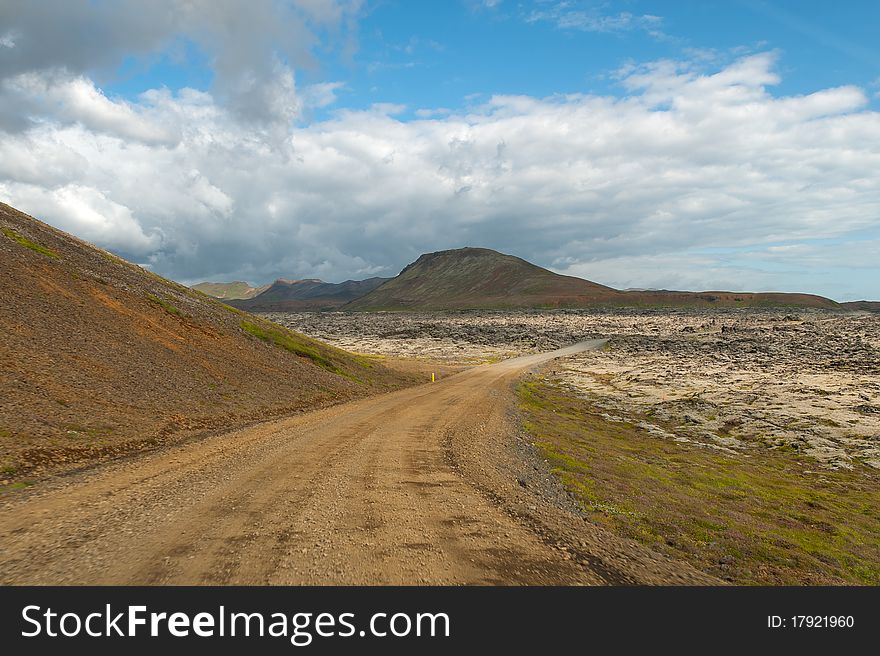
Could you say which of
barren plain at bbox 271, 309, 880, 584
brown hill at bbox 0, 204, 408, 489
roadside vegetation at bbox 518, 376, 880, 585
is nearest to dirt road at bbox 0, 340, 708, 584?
roadside vegetation at bbox 518, 376, 880, 585

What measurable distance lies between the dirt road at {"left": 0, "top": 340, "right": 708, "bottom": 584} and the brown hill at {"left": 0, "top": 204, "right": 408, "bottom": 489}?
348 cm

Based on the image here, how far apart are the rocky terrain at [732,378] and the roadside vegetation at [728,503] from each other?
354 cm

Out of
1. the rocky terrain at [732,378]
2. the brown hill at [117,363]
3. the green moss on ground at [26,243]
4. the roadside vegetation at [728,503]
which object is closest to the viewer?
the roadside vegetation at [728,503]

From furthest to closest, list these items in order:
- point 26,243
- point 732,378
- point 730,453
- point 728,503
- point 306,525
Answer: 1. point 732,378
2. point 26,243
3. point 730,453
4. point 728,503
5. point 306,525

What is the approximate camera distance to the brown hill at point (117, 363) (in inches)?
762

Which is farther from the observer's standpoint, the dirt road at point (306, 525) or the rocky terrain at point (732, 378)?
the rocky terrain at point (732, 378)

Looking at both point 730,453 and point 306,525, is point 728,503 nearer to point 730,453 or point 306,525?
point 730,453

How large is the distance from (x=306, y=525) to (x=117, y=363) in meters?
22.8

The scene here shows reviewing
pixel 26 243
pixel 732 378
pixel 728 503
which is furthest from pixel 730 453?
pixel 26 243

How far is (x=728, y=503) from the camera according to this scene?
58.6 ft

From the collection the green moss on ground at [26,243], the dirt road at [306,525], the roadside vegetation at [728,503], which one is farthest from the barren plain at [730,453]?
the green moss on ground at [26,243]

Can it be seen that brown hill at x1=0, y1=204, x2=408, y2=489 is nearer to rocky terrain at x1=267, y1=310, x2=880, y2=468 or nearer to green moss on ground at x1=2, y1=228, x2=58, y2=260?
green moss on ground at x1=2, y1=228, x2=58, y2=260

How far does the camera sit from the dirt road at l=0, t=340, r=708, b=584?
8.93 meters

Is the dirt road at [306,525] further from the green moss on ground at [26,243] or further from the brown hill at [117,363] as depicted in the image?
the green moss on ground at [26,243]
